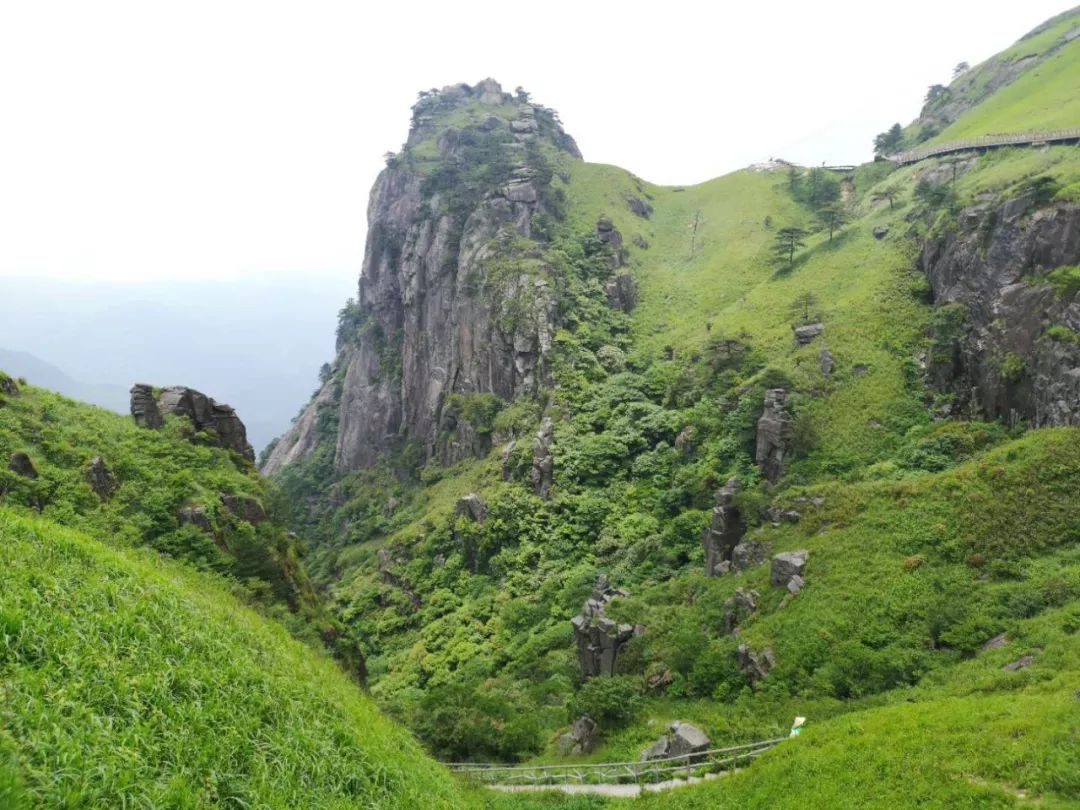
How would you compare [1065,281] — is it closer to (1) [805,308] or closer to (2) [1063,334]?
(2) [1063,334]

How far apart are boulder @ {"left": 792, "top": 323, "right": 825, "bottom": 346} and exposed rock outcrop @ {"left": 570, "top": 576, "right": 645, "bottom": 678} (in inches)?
1137

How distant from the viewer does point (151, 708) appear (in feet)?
24.8

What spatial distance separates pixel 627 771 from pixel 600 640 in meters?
8.73

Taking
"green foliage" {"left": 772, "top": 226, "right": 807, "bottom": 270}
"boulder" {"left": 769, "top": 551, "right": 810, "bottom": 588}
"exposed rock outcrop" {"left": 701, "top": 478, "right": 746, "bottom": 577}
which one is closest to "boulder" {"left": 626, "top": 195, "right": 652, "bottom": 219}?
"green foliage" {"left": 772, "top": 226, "right": 807, "bottom": 270}

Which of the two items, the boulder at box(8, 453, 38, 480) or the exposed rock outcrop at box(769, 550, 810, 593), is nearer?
the boulder at box(8, 453, 38, 480)

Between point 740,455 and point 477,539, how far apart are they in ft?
67.8

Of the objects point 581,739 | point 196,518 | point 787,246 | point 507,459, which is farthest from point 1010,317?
point 196,518

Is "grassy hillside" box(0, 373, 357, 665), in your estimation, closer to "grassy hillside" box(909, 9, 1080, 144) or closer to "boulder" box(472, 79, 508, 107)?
"grassy hillside" box(909, 9, 1080, 144)

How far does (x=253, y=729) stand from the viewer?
8.84 m

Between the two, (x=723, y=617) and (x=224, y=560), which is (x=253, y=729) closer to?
(x=224, y=560)

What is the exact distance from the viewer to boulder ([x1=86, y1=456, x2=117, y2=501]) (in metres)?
19.8

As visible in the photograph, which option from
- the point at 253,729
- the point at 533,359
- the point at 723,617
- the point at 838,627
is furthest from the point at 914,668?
the point at 533,359

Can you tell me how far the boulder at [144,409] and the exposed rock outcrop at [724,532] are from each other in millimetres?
26372

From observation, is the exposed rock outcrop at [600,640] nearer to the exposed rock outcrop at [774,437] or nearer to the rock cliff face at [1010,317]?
the exposed rock outcrop at [774,437]
